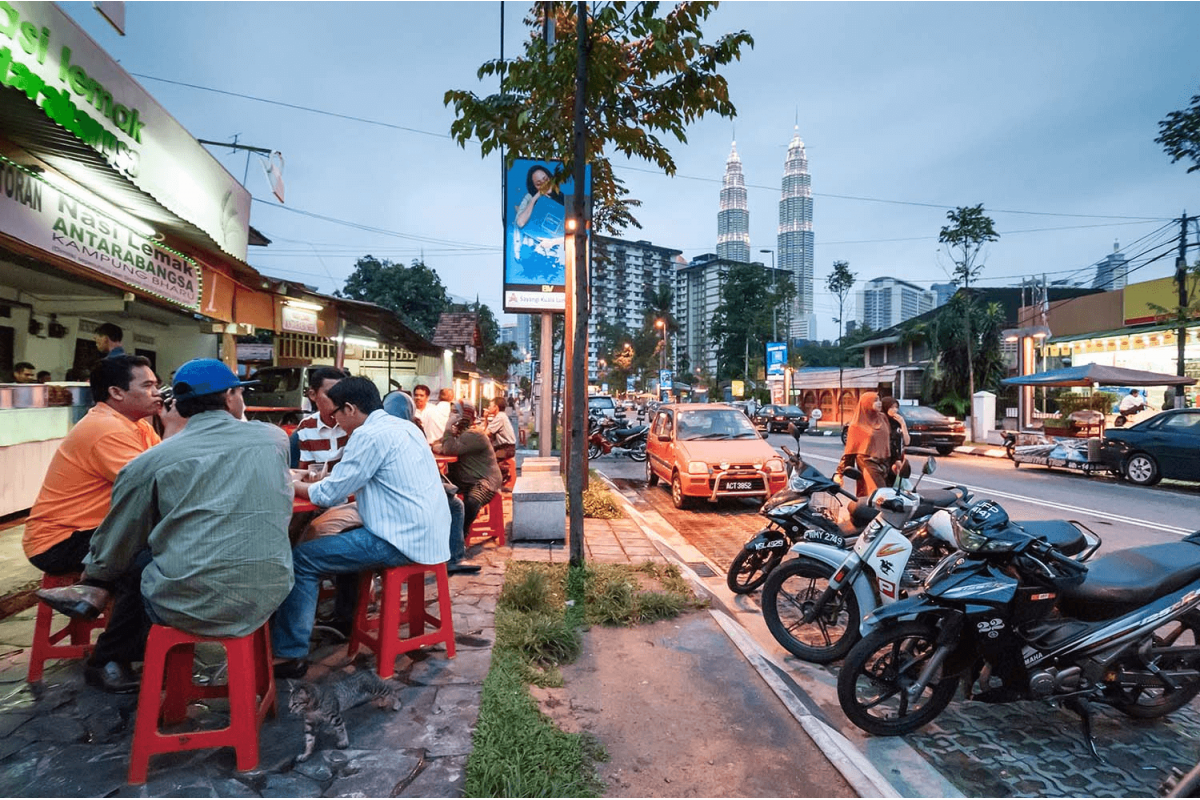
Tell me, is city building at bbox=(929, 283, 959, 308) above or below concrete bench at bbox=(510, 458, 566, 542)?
above

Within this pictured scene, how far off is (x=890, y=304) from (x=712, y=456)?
318 feet

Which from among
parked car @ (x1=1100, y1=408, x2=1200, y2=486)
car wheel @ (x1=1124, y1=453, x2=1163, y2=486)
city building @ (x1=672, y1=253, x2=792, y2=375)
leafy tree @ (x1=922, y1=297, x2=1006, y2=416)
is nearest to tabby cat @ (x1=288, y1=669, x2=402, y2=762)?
parked car @ (x1=1100, y1=408, x2=1200, y2=486)

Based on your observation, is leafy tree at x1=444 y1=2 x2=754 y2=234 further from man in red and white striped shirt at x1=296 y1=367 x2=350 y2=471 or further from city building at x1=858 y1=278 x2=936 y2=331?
city building at x1=858 y1=278 x2=936 y2=331

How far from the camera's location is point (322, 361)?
18.3 meters

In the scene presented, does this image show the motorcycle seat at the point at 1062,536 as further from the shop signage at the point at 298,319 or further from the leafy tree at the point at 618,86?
the shop signage at the point at 298,319

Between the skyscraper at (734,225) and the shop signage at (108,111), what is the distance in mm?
137196

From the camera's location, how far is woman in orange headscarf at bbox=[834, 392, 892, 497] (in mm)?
6859

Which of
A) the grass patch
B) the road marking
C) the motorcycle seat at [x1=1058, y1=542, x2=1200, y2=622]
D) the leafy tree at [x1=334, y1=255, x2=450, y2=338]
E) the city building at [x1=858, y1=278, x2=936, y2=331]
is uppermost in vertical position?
the city building at [x1=858, y1=278, x2=936, y2=331]

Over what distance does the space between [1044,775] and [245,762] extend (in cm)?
338

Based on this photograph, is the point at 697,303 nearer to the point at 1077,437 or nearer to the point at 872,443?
the point at 1077,437

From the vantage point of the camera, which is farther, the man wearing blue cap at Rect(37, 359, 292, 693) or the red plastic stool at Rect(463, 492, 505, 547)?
the red plastic stool at Rect(463, 492, 505, 547)

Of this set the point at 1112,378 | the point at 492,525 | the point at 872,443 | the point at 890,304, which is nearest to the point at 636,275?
the point at 890,304

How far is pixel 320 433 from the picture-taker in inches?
211

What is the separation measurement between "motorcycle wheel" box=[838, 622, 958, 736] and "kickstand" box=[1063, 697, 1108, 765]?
20.0 inches
